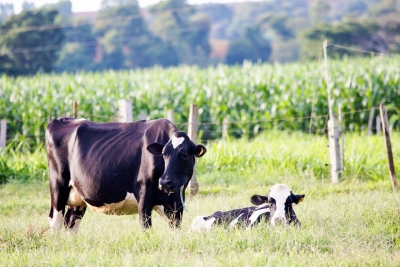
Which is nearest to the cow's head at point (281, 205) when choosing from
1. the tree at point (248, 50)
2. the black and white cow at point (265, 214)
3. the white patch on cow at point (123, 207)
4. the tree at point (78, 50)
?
the black and white cow at point (265, 214)

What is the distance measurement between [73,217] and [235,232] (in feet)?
7.88

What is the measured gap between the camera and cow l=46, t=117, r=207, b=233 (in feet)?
24.0

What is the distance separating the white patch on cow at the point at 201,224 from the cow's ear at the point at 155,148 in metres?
0.86

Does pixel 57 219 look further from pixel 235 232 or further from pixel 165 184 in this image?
pixel 235 232

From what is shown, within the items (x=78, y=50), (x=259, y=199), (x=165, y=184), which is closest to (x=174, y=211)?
(x=165, y=184)

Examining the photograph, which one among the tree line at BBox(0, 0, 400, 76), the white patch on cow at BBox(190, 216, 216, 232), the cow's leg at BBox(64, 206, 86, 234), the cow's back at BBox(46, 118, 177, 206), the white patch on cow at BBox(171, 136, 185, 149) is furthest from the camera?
the tree line at BBox(0, 0, 400, 76)

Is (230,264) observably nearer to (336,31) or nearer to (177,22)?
(336,31)

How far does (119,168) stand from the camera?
770cm

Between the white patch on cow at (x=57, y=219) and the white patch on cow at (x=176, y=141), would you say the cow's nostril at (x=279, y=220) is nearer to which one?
the white patch on cow at (x=176, y=141)

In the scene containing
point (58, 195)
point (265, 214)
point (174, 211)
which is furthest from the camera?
point (58, 195)

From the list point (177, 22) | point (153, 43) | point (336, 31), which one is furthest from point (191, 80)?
point (177, 22)

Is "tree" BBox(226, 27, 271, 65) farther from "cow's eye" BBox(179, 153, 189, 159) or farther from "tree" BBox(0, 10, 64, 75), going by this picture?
"cow's eye" BBox(179, 153, 189, 159)

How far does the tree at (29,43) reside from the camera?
47250mm

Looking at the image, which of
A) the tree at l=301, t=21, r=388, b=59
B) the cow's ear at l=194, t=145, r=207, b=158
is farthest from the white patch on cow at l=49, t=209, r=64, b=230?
the tree at l=301, t=21, r=388, b=59
